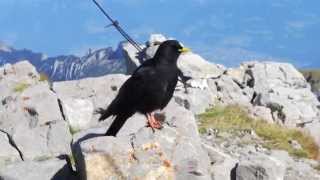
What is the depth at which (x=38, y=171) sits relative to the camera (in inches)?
694

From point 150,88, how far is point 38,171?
294 cm

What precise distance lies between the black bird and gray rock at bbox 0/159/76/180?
1276mm

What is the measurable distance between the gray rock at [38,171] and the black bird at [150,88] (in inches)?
50.2

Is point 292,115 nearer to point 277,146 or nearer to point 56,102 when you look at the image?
point 277,146

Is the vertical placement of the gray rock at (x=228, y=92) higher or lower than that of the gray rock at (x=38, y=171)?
higher

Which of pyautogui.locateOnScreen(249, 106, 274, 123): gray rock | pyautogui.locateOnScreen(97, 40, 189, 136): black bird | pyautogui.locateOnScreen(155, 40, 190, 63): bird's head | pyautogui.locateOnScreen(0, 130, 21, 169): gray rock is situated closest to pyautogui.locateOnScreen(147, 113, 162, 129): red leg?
pyautogui.locateOnScreen(97, 40, 189, 136): black bird

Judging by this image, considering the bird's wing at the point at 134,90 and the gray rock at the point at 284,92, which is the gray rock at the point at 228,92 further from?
the bird's wing at the point at 134,90

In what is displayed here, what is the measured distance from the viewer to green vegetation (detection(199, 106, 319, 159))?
2432 centimetres

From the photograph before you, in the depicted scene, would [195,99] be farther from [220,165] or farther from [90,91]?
[220,165]

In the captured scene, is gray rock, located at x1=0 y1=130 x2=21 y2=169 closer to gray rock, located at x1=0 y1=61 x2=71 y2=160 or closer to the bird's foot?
gray rock, located at x1=0 y1=61 x2=71 y2=160

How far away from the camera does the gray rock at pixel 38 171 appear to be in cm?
1752

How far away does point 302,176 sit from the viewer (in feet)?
64.4

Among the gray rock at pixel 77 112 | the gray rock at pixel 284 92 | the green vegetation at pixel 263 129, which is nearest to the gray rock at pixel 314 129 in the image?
the gray rock at pixel 284 92

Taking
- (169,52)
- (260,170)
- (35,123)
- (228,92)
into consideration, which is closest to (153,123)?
(169,52)
